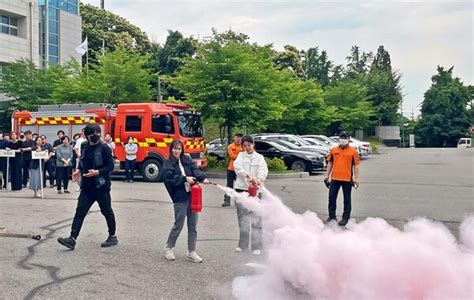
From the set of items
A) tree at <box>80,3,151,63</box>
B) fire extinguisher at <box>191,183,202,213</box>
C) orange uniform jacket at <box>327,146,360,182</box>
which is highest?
tree at <box>80,3,151,63</box>

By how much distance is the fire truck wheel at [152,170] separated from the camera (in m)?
17.4

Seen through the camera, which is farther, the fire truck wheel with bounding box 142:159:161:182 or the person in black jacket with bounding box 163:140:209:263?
the fire truck wheel with bounding box 142:159:161:182

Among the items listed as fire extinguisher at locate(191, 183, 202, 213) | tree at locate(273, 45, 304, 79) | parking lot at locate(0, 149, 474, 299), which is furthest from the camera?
tree at locate(273, 45, 304, 79)

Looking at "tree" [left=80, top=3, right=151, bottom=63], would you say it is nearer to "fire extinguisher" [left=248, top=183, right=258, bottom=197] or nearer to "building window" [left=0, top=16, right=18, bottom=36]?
"building window" [left=0, top=16, right=18, bottom=36]

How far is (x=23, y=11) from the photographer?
4153 centimetres

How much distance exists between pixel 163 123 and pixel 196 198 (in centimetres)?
1087

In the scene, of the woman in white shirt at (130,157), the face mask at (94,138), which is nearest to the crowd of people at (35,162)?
the woman in white shirt at (130,157)

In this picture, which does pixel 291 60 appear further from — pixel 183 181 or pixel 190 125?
pixel 183 181

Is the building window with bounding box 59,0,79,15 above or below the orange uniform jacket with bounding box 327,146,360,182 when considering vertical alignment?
above

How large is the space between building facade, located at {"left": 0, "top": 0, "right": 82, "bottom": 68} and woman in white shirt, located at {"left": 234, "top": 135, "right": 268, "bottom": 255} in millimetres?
34096

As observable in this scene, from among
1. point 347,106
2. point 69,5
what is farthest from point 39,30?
point 347,106

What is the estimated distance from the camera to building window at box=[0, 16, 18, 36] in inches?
1597

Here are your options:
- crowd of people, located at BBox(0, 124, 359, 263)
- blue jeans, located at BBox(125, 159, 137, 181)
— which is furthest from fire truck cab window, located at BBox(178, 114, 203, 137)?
crowd of people, located at BBox(0, 124, 359, 263)

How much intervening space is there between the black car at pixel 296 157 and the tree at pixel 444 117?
2156 inches
